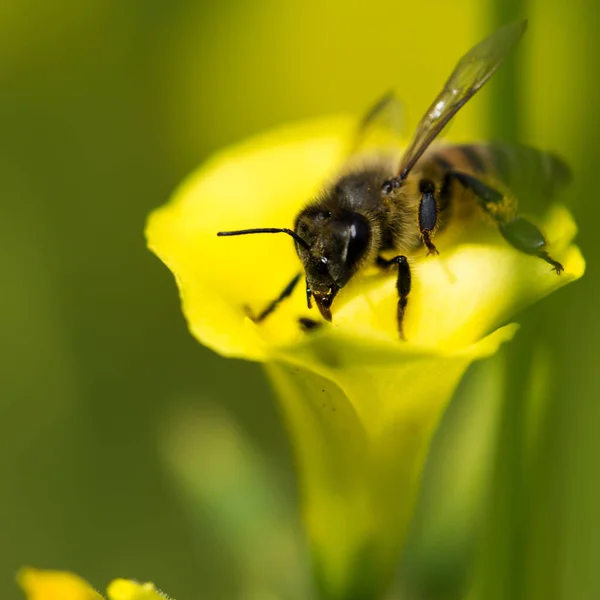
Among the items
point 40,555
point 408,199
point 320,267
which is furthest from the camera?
point 40,555

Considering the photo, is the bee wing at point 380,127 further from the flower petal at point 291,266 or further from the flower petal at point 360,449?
the flower petal at point 360,449

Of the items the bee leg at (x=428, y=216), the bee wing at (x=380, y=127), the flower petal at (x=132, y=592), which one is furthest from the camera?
the bee wing at (x=380, y=127)

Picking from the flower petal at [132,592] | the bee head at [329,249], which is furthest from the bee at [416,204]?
the flower petal at [132,592]

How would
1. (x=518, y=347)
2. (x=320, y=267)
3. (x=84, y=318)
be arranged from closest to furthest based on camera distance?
(x=518, y=347), (x=320, y=267), (x=84, y=318)

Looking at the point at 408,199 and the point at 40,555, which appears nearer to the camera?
the point at 408,199

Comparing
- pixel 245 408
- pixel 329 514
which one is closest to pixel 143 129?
pixel 245 408

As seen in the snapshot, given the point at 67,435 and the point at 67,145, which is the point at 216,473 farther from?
the point at 67,145
